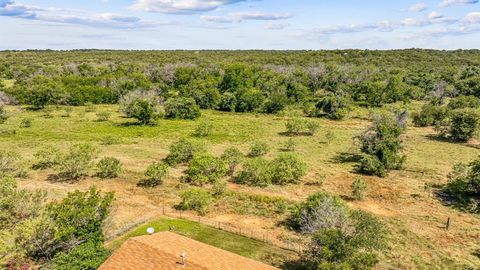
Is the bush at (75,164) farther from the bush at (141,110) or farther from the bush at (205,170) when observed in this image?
the bush at (141,110)

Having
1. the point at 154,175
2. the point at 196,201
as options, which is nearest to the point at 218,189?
the point at 196,201

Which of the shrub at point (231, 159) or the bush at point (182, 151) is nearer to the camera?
the shrub at point (231, 159)

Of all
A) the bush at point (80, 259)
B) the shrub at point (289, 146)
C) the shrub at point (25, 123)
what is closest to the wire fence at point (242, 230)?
the bush at point (80, 259)

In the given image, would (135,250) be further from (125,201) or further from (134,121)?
(134,121)

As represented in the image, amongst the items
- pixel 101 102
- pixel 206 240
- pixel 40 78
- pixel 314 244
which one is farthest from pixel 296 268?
pixel 40 78

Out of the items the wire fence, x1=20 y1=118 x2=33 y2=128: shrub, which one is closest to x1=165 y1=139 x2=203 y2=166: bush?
the wire fence

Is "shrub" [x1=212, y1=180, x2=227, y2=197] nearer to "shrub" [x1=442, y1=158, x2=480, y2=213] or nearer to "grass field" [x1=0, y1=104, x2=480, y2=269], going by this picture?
"grass field" [x1=0, y1=104, x2=480, y2=269]

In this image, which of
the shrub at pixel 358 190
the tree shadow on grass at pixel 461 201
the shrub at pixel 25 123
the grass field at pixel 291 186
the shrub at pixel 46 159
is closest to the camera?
the grass field at pixel 291 186
